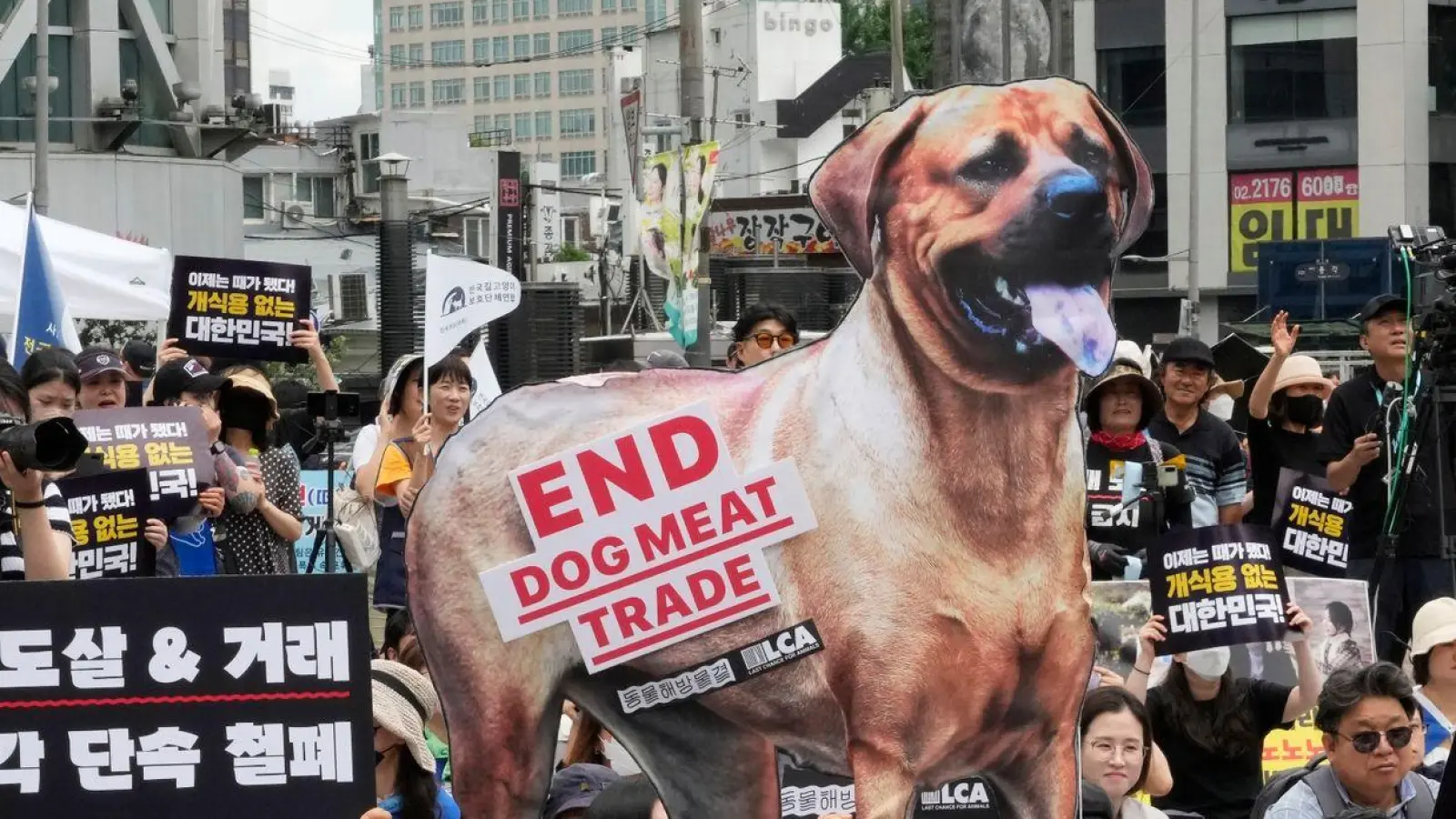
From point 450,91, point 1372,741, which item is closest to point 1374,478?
point 1372,741

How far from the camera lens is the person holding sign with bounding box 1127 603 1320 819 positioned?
19.4 feet

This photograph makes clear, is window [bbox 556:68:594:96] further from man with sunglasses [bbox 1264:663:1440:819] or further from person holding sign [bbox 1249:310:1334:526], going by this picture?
man with sunglasses [bbox 1264:663:1440:819]

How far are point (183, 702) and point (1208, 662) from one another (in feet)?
9.31

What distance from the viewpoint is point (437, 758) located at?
5.45 metres

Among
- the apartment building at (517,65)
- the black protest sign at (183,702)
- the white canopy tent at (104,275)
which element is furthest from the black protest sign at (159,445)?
the apartment building at (517,65)

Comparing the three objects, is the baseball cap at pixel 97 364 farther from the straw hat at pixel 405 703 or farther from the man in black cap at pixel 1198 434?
the man in black cap at pixel 1198 434

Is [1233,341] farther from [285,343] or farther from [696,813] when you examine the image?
[696,813]

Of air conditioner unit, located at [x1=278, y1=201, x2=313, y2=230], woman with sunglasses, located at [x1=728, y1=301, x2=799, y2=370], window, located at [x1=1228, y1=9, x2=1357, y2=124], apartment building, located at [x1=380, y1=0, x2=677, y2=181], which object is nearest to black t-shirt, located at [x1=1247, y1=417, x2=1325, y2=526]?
woman with sunglasses, located at [x1=728, y1=301, x2=799, y2=370]

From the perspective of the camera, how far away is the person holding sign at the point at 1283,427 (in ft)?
26.3

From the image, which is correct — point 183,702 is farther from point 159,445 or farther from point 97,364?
point 97,364

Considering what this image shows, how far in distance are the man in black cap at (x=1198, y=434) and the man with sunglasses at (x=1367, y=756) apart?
196cm

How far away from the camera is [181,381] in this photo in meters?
7.07

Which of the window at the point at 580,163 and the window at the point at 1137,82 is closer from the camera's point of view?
the window at the point at 1137,82

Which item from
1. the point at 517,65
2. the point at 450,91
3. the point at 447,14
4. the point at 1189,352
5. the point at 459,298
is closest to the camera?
the point at 459,298
